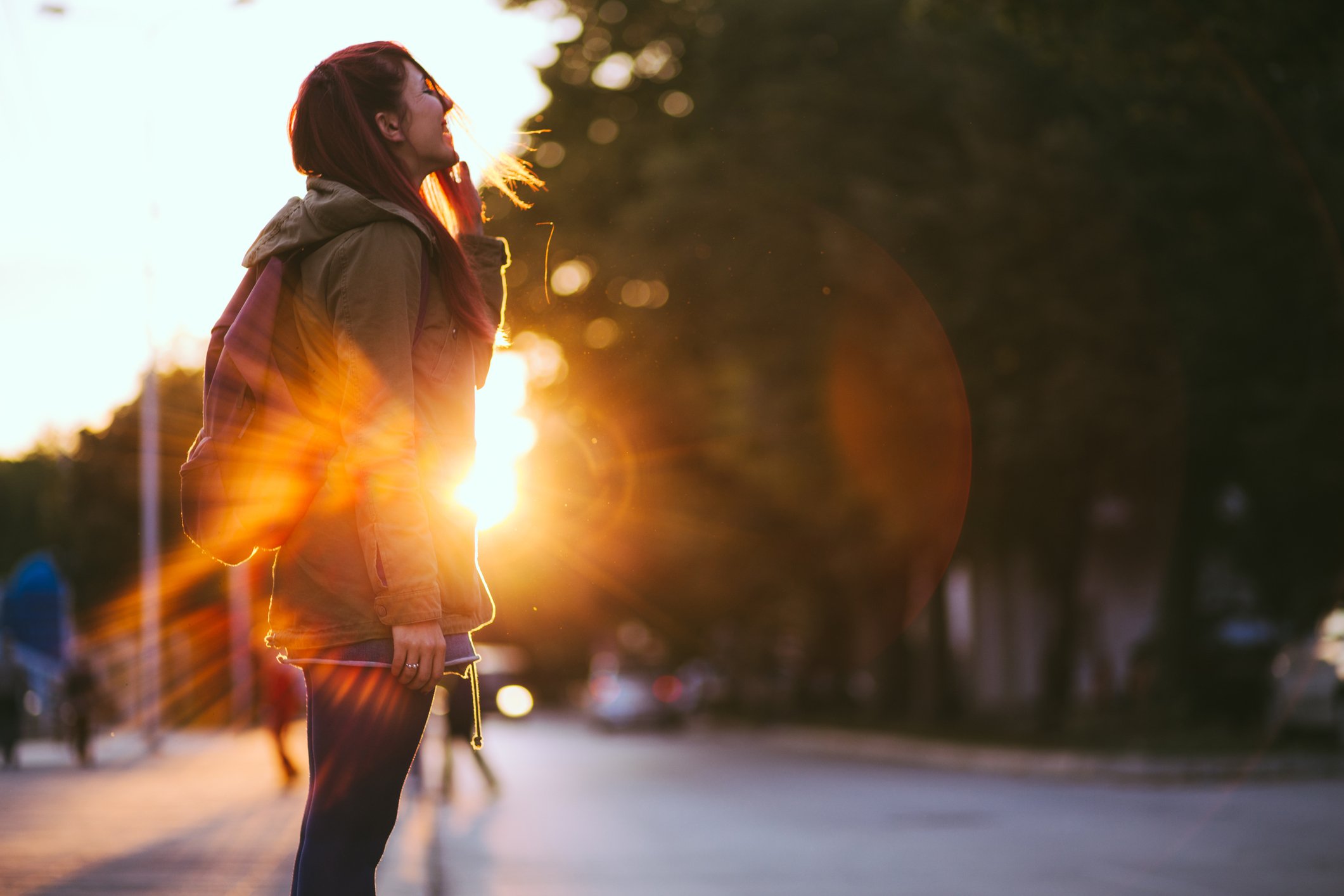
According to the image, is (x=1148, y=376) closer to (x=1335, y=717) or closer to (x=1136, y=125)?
(x=1136, y=125)

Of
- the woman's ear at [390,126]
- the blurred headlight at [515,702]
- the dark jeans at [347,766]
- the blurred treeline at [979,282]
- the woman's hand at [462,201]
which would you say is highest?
the blurred treeline at [979,282]

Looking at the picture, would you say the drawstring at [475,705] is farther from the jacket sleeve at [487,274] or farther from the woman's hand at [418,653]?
the jacket sleeve at [487,274]

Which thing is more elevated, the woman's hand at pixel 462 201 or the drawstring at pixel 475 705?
the woman's hand at pixel 462 201

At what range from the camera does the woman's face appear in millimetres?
3104

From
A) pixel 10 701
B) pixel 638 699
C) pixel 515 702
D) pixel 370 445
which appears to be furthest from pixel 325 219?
pixel 515 702

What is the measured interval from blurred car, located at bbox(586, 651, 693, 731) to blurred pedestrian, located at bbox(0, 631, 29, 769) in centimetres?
2081

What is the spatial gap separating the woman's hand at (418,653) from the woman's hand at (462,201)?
2.99 ft

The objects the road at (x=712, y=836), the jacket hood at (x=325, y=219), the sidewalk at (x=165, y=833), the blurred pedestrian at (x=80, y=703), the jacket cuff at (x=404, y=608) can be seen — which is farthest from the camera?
the blurred pedestrian at (x=80, y=703)

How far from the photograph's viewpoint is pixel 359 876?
9.23ft

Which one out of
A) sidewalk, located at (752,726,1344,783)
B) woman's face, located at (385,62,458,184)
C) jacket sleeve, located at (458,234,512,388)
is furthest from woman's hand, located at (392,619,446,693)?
sidewalk, located at (752,726,1344,783)

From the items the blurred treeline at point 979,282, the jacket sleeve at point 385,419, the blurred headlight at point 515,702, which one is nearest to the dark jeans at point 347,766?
the jacket sleeve at point 385,419

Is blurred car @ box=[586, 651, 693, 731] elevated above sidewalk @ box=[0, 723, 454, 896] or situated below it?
below

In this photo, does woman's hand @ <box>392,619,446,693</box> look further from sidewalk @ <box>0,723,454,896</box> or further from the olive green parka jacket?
sidewalk @ <box>0,723,454,896</box>

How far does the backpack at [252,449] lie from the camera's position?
282 centimetres
